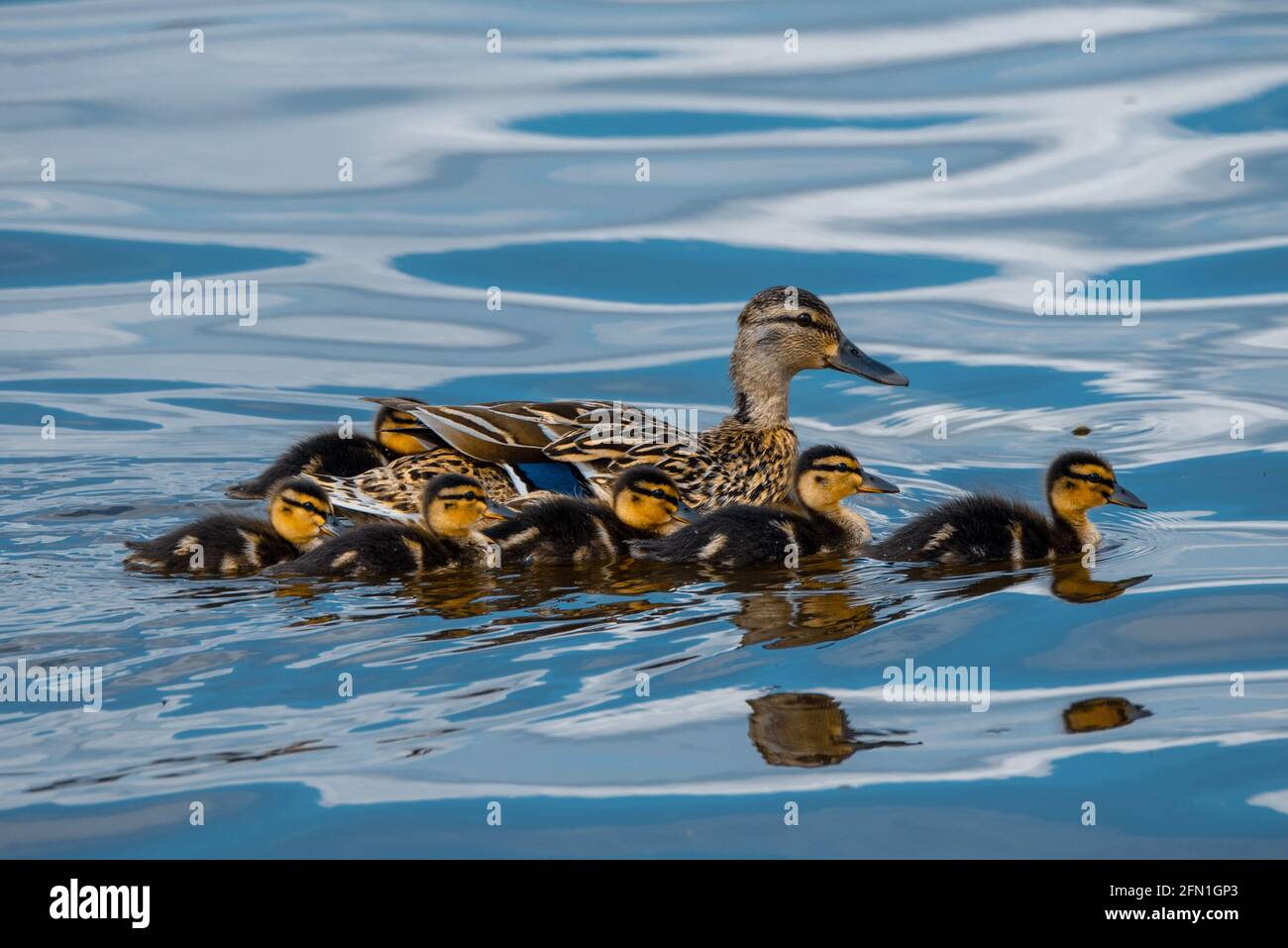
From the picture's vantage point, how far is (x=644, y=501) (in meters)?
6.86

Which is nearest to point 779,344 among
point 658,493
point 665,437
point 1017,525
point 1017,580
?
point 665,437

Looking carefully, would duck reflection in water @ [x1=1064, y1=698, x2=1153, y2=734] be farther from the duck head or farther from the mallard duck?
the mallard duck

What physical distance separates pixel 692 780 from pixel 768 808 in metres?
0.22

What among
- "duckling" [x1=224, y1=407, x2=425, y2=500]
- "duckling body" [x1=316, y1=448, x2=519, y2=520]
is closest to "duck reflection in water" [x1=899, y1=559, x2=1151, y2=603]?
"duckling body" [x1=316, y1=448, x2=519, y2=520]

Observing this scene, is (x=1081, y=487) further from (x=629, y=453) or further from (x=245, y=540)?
(x=245, y=540)

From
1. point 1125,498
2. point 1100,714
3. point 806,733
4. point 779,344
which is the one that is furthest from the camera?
point 779,344

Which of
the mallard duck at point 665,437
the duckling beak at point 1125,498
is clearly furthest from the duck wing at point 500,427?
the duckling beak at point 1125,498

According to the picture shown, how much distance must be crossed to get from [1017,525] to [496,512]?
72.0 inches

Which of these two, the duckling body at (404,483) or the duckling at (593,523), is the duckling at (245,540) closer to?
the duckling body at (404,483)

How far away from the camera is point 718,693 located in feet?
17.0

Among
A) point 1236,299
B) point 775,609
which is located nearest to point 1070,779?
point 775,609

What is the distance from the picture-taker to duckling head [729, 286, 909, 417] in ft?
25.6

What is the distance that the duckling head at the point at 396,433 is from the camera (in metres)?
7.57

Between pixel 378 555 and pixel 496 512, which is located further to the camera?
pixel 496 512
